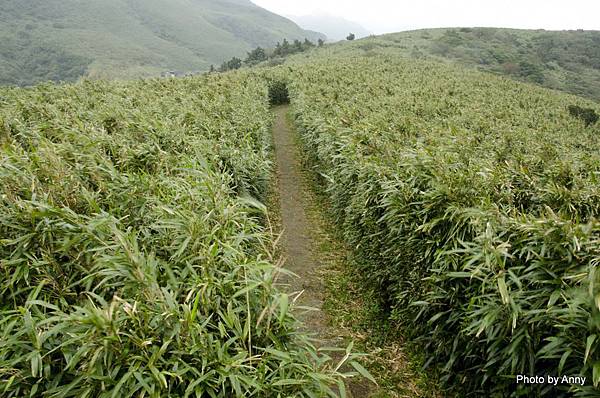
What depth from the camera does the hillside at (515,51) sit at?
134 feet

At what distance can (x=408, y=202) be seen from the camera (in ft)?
14.4

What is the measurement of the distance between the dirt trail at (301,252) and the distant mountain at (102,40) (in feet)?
174

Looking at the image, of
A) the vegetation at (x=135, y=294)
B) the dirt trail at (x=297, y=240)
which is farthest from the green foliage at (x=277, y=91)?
the vegetation at (x=135, y=294)

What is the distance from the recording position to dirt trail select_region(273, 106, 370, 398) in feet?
15.1

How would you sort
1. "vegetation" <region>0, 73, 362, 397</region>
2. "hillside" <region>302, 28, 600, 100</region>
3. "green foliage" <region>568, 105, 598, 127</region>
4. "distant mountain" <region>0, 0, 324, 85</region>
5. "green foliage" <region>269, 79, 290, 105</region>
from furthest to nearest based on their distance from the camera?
"distant mountain" <region>0, 0, 324, 85</region>
"hillside" <region>302, 28, 600, 100</region>
"green foliage" <region>269, 79, 290, 105</region>
"green foliage" <region>568, 105, 598, 127</region>
"vegetation" <region>0, 73, 362, 397</region>

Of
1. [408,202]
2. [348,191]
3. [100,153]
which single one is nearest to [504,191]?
[408,202]

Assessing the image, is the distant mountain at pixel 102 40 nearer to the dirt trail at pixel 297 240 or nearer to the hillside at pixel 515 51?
the hillside at pixel 515 51

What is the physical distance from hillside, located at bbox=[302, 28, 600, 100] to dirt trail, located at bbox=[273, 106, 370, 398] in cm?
3233

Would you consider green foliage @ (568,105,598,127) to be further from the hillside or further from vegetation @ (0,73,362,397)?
the hillside

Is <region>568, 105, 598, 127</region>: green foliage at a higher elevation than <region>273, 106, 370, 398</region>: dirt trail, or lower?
higher

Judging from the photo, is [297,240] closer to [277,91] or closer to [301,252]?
[301,252]

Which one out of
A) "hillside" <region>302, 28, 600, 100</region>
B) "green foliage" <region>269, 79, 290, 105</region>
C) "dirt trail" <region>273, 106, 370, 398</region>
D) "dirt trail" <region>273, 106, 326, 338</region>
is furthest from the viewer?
"hillside" <region>302, 28, 600, 100</region>

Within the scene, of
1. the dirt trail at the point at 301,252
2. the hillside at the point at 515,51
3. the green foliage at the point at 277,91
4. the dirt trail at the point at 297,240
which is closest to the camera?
the dirt trail at the point at 301,252

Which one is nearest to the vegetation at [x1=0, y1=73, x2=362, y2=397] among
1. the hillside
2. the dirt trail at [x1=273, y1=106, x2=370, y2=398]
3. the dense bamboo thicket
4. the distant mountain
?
the dirt trail at [x1=273, y1=106, x2=370, y2=398]
